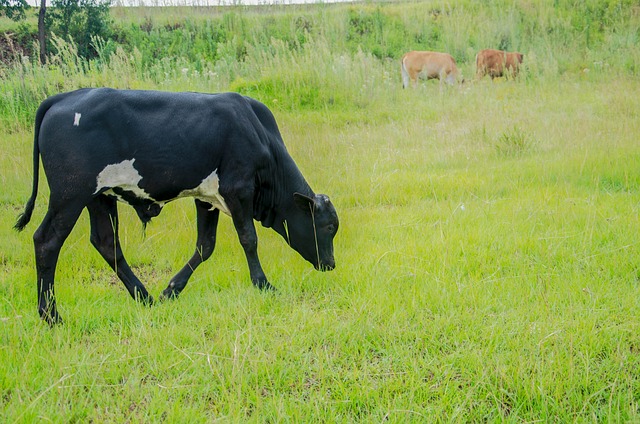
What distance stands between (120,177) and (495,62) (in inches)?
611

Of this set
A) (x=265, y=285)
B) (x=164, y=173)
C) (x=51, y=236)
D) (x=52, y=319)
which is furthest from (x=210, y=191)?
(x=52, y=319)

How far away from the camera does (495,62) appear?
17891 millimetres

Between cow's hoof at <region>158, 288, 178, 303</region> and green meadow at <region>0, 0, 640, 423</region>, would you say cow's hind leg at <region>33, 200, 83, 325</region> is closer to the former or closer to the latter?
green meadow at <region>0, 0, 640, 423</region>

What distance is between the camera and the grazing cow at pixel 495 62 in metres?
17.6

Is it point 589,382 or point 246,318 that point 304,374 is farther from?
point 589,382

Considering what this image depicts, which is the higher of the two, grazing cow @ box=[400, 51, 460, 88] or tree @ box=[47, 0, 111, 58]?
tree @ box=[47, 0, 111, 58]

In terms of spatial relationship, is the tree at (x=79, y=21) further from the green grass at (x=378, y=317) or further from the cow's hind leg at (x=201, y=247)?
the cow's hind leg at (x=201, y=247)

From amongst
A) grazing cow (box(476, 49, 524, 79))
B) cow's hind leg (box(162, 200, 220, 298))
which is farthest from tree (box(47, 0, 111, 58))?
cow's hind leg (box(162, 200, 220, 298))

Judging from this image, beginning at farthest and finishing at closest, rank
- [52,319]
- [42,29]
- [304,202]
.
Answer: [42,29] → [304,202] → [52,319]

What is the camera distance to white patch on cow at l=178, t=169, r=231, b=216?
4523 millimetres

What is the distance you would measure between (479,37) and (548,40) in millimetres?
2902

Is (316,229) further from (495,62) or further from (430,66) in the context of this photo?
(495,62)

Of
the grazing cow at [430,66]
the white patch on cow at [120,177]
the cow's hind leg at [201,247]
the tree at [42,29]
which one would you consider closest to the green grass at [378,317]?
the cow's hind leg at [201,247]

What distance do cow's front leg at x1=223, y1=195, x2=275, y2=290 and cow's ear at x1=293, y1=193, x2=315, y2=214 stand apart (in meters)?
0.35
